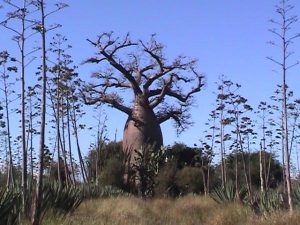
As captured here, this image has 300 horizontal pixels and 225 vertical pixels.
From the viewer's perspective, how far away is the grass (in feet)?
41.6

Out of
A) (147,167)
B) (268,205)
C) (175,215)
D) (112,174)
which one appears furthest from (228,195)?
(112,174)

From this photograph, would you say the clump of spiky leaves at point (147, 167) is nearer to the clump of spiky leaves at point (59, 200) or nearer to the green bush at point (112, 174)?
the green bush at point (112, 174)

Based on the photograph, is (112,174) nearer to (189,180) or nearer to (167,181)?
(167,181)

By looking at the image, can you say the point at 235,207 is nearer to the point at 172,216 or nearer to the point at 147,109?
the point at 172,216

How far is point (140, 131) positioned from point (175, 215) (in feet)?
53.8

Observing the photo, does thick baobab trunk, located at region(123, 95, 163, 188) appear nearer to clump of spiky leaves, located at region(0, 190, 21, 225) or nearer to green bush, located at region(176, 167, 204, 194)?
green bush, located at region(176, 167, 204, 194)

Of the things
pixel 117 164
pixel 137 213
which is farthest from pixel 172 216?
pixel 117 164

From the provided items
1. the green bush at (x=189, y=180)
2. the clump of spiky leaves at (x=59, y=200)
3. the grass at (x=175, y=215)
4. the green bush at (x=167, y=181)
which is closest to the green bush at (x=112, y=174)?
the green bush at (x=167, y=181)

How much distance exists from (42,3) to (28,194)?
14.8ft

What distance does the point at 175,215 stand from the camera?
2059 cm

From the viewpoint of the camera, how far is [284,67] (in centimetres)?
1588

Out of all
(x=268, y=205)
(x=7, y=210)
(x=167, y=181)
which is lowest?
(x=268, y=205)

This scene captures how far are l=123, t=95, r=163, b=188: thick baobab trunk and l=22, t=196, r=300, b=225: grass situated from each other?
1066 cm

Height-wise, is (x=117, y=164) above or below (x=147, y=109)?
below
